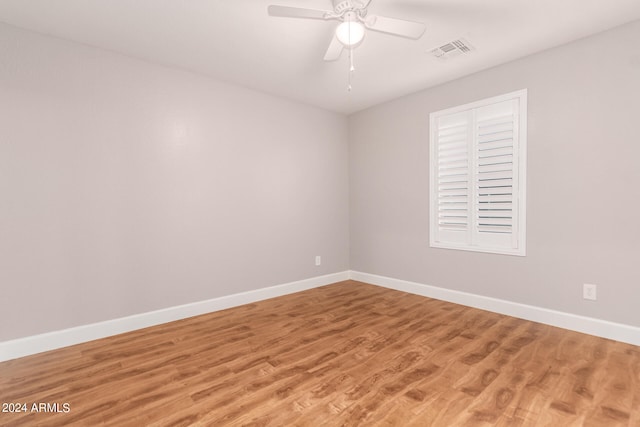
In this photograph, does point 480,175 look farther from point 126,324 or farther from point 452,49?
point 126,324

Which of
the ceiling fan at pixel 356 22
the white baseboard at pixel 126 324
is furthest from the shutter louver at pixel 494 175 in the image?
the white baseboard at pixel 126 324

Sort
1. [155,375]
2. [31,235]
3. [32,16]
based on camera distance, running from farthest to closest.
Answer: [31,235] < [32,16] < [155,375]

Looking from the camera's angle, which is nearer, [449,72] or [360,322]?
[360,322]

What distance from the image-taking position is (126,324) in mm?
2816

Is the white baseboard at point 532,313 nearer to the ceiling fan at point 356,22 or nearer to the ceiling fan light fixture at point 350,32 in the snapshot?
the ceiling fan at point 356,22

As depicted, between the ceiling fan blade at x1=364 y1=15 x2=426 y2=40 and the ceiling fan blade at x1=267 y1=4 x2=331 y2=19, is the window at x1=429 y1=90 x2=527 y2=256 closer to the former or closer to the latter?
the ceiling fan blade at x1=364 y1=15 x2=426 y2=40

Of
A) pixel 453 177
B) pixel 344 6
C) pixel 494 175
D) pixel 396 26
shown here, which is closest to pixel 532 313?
pixel 494 175

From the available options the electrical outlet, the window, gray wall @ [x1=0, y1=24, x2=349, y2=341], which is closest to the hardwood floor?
the electrical outlet

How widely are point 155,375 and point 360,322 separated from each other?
70.6 inches

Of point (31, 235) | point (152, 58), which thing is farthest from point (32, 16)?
point (31, 235)

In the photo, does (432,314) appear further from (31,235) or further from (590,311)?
(31,235)

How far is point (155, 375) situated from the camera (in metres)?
2.06

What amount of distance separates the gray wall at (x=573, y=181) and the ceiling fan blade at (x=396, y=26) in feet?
5.37

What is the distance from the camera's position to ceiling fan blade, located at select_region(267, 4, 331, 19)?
1808 mm
